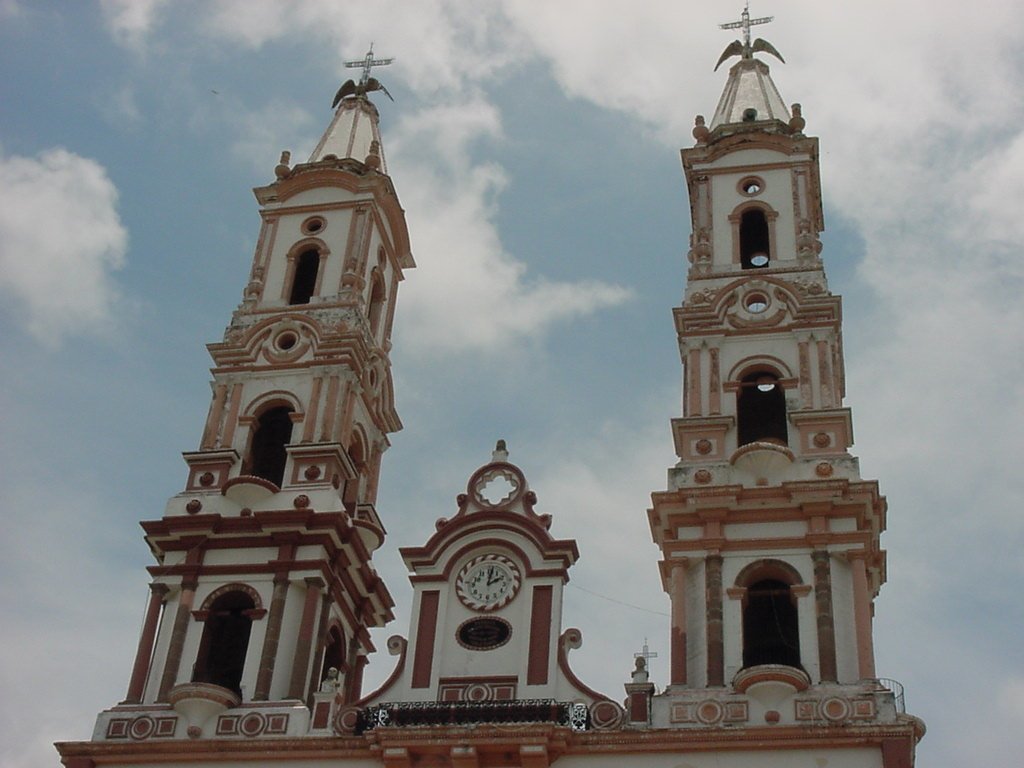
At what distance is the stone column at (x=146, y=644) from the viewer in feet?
89.6

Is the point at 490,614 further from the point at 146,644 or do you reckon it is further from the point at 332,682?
the point at 146,644

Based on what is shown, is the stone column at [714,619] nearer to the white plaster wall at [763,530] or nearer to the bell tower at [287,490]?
the white plaster wall at [763,530]

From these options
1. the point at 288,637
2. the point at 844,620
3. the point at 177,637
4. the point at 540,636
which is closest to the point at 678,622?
the point at 540,636

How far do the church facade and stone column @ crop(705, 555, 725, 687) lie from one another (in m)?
0.04

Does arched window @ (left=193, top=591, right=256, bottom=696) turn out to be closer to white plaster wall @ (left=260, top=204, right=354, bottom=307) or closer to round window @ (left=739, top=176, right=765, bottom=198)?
white plaster wall @ (left=260, top=204, right=354, bottom=307)

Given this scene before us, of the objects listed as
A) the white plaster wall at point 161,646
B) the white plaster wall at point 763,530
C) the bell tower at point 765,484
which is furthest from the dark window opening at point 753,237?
the white plaster wall at point 161,646

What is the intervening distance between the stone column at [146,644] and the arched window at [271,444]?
10.4 feet

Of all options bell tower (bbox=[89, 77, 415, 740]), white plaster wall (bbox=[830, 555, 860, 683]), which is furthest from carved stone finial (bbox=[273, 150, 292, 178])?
white plaster wall (bbox=[830, 555, 860, 683])

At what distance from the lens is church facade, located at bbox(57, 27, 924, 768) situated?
24.9m

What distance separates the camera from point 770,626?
26797 millimetres

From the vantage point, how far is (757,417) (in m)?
29.9

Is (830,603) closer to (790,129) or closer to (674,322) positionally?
(674,322)

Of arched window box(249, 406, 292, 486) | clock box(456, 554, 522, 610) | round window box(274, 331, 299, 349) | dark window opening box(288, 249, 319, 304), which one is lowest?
clock box(456, 554, 522, 610)

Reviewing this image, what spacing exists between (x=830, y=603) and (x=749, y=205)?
9.85 meters
